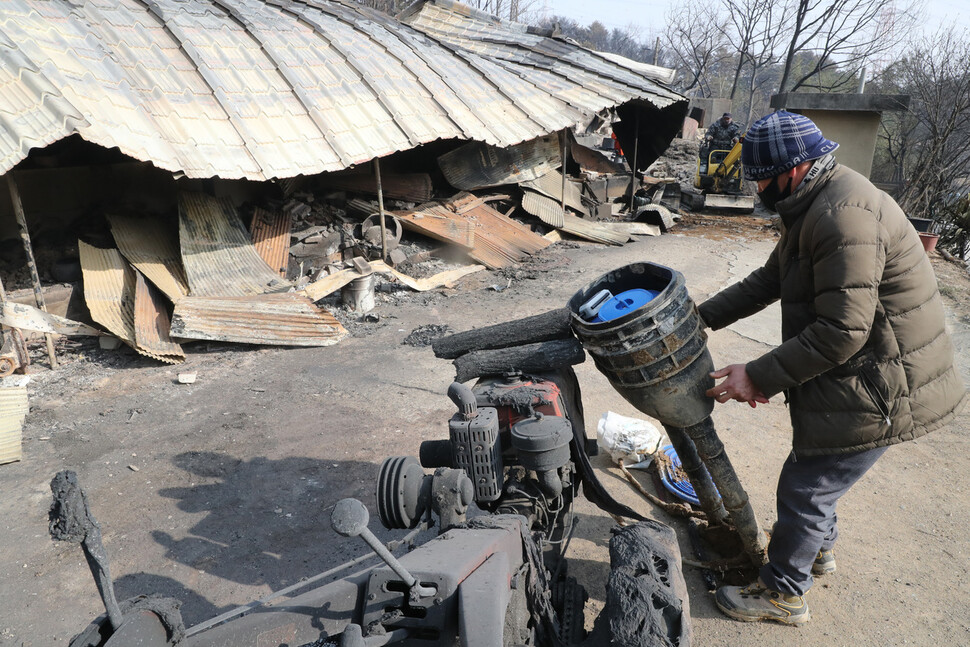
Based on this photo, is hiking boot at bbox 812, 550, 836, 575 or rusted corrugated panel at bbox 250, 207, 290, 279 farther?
rusted corrugated panel at bbox 250, 207, 290, 279

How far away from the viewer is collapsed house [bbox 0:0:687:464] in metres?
→ 6.18

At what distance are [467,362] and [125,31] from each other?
6659mm

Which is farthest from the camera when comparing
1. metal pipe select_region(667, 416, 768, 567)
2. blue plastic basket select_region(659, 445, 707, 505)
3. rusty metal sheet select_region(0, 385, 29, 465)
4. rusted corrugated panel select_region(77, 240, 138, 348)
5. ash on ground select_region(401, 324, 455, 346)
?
ash on ground select_region(401, 324, 455, 346)

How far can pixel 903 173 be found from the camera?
51.3 ft

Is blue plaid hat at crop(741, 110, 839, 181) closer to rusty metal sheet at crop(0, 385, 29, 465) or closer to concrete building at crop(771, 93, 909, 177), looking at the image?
rusty metal sheet at crop(0, 385, 29, 465)

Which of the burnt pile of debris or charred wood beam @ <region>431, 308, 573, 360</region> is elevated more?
charred wood beam @ <region>431, 308, 573, 360</region>

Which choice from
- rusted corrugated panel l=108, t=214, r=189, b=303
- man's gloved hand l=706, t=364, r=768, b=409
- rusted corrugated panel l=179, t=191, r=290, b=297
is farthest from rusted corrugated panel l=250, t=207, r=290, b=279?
man's gloved hand l=706, t=364, r=768, b=409

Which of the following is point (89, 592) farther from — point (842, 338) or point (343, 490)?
point (842, 338)

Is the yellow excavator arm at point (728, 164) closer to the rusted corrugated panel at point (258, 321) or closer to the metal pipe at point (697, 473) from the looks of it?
the rusted corrugated panel at point (258, 321)

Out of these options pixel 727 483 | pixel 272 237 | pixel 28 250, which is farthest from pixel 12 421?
pixel 727 483

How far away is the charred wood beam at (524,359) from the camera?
298 cm

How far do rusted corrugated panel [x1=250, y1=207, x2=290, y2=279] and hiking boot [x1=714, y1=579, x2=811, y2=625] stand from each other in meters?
6.57

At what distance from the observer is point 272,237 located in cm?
849

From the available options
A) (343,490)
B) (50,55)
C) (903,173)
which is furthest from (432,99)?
(903,173)
